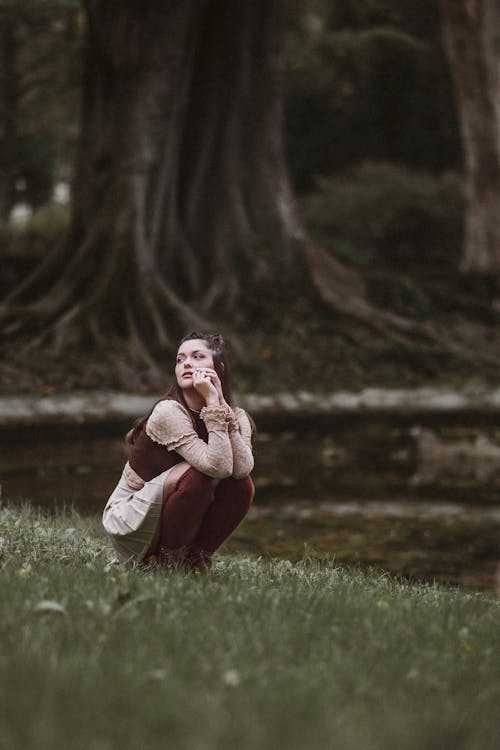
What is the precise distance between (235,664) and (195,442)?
1605 mm

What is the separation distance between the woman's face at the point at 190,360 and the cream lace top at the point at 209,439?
4.1 inches

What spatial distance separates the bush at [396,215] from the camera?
28.4 meters

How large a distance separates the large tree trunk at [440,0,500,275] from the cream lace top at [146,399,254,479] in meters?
15.1

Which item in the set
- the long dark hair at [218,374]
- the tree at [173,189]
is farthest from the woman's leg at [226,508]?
the tree at [173,189]

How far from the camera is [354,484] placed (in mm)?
10039

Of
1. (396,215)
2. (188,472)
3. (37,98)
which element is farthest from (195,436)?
(37,98)

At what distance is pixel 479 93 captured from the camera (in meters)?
22.4

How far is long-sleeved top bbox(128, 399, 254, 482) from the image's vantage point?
5.16 meters

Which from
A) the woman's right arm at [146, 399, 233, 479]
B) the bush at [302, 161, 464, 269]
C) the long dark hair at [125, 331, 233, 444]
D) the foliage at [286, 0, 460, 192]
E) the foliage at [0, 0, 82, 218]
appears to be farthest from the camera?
the foliage at [286, 0, 460, 192]

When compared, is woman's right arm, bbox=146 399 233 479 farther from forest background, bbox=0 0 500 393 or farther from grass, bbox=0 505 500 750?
forest background, bbox=0 0 500 393

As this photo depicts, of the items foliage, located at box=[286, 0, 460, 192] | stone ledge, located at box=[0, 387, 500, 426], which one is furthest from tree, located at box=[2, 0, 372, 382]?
foliage, located at box=[286, 0, 460, 192]

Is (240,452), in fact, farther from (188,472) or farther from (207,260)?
(207,260)

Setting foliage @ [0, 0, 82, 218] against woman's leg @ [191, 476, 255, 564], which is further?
foliage @ [0, 0, 82, 218]

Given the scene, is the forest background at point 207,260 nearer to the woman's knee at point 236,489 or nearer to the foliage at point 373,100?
the woman's knee at point 236,489
